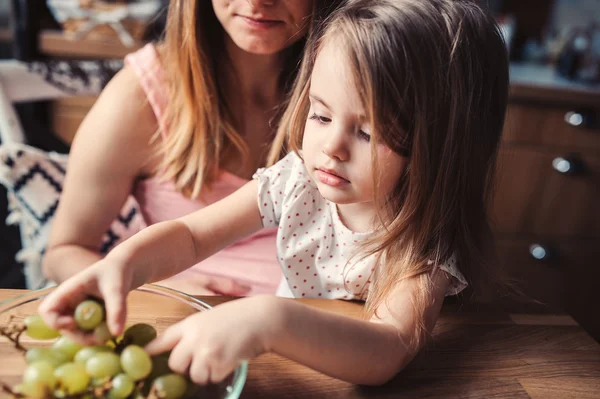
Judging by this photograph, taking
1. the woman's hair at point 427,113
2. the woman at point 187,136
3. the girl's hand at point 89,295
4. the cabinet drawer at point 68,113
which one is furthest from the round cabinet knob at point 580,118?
the girl's hand at point 89,295

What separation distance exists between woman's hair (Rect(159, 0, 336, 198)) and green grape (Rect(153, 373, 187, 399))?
1.93 feet

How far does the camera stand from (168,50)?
1.10 meters

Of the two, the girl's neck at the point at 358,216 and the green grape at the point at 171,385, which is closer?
the green grape at the point at 171,385

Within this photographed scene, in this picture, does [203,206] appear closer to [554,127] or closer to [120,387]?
[120,387]

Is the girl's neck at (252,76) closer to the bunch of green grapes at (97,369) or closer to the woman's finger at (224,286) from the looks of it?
the woman's finger at (224,286)

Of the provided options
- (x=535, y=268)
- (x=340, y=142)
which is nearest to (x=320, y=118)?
(x=340, y=142)

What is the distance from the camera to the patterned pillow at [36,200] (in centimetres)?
109

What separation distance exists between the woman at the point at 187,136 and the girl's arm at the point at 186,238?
18 centimetres

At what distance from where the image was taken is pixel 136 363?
522 millimetres

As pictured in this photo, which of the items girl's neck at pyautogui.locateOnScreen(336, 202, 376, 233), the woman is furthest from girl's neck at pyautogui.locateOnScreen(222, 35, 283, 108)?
girl's neck at pyautogui.locateOnScreen(336, 202, 376, 233)

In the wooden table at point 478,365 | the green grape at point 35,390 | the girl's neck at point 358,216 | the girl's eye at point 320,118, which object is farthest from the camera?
the girl's neck at point 358,216

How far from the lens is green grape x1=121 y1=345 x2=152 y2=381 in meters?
0.52

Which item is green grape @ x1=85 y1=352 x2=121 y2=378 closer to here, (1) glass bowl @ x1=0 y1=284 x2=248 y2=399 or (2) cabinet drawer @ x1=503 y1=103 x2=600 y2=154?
(1) glass bowl @ x1=0 y1=284 x2=248 y2=399

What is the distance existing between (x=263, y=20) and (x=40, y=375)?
673mm
